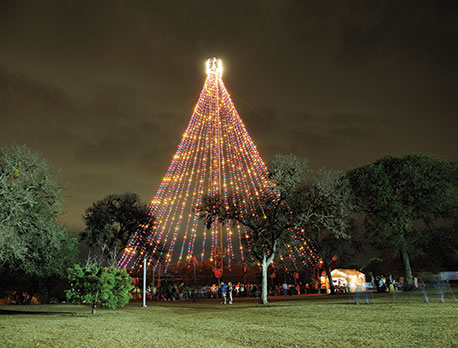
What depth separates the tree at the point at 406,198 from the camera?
3272 cm

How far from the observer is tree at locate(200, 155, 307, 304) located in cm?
2591

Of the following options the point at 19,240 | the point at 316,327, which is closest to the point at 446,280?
the point at 316,327

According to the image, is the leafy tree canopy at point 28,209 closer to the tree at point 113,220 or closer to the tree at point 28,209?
the tree at point 28,209

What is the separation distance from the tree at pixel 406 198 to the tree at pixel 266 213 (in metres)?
10.3

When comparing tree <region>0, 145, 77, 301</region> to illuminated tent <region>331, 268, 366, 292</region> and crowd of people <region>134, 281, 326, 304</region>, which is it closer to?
crowd of people <region>134, 281, 326, 304</region>

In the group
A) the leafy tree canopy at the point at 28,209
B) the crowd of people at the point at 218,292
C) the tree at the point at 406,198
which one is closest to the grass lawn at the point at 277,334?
the leafy tree canopy at the point at 28,209

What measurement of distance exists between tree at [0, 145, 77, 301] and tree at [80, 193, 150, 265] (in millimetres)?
13652

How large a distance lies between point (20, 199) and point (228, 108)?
15.5 meters

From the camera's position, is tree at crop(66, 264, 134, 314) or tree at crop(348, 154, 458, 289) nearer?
tree at crop(66, 264, 134, 314)

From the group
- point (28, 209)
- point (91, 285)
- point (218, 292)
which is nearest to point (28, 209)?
point (28, 209)

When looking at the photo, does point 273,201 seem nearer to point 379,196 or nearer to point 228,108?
point 228,108

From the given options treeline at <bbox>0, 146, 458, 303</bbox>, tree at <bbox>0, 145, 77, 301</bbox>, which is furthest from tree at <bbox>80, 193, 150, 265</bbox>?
tree at <bbox>0, 145, 77, 301</bbox>

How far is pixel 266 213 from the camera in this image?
27.2 m

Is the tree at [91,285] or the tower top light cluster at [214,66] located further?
the tower top light cluster at [214,66]
